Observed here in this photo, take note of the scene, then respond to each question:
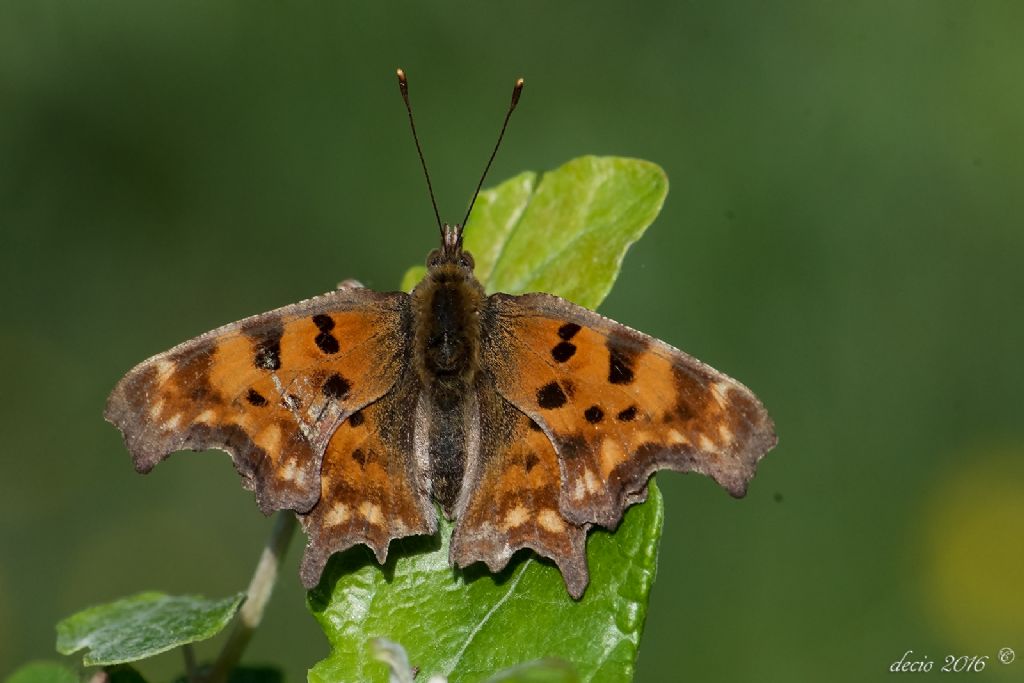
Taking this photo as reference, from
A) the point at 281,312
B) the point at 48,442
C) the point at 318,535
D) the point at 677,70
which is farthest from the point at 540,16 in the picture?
the point at 318,535

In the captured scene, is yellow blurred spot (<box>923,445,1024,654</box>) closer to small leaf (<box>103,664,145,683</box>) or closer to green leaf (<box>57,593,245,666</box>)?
green leaf (<box>57,593,245,666</box>)

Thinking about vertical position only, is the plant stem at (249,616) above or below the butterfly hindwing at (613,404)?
below

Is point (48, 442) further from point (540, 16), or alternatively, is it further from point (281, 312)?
point (281, 312)

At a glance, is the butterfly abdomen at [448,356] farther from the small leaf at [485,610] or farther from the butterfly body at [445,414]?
the small leaf at [485,610]

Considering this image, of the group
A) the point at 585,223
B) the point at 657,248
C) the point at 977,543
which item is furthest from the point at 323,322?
the point at 977,543

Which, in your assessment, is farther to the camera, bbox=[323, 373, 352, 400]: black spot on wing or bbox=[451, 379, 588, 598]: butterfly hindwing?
bbox=[323, 373, 352, 400]: black spot on wing

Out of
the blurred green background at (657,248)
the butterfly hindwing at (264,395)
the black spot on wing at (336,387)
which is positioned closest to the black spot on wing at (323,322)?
the butterfly hindwing at (264,395)

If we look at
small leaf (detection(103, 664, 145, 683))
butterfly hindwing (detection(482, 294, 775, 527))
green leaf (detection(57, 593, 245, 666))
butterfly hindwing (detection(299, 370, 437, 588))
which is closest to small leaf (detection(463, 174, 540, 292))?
butterfly hindwing (detection(482, 294, 775, 527))
